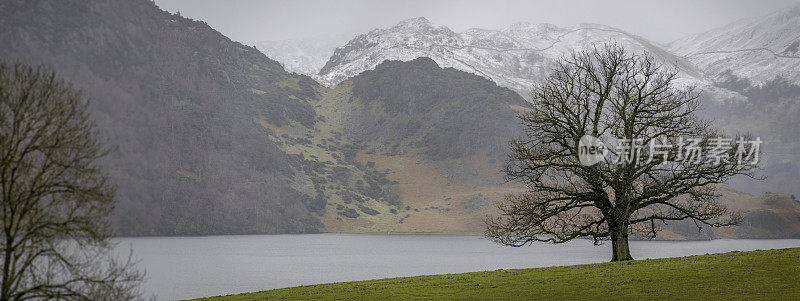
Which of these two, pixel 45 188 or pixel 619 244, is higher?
pixel 45 188

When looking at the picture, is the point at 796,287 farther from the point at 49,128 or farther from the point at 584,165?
the point at 49,128

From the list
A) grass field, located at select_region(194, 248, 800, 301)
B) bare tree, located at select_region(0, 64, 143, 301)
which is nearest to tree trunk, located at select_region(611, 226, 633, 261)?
grass field, located at select_region(194, 248, 800, 301)

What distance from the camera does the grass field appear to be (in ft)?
81.6

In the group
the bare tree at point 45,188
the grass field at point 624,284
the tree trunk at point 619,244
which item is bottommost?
the grass field at point 624,284

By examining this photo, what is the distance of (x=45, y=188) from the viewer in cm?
2528

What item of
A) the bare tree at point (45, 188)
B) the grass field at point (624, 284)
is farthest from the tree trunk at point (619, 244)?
the bare tree at point (45, 188)

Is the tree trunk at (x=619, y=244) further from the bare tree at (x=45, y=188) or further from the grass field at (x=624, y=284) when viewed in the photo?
the bare tree at (x=45, y=188)

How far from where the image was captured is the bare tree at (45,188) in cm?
2419

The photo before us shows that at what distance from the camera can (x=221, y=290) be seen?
219 ft

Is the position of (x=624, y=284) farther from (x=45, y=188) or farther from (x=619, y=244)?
(x=45, y=188)

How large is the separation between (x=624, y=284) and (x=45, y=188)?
24.2 meters

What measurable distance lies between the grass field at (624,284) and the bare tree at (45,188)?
30.4ft

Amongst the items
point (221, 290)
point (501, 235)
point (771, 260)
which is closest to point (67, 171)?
point (501, 235)

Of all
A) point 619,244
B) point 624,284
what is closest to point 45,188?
point 624,284
